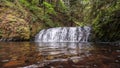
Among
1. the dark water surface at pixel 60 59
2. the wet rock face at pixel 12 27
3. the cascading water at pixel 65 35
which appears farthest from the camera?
the wet rock face at pixel 12 27

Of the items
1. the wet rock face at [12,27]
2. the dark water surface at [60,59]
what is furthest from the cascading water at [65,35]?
the dark water surface at [60,59]

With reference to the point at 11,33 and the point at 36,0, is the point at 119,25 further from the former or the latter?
the point at 36,0

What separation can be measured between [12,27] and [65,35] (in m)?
5.20

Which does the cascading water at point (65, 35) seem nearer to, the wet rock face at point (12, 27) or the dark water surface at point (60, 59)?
the wet rock face at point (12, 27)

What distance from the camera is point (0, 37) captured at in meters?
16.2

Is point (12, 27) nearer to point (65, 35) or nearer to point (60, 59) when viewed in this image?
point (65, 35)

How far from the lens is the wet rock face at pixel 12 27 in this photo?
16375mm

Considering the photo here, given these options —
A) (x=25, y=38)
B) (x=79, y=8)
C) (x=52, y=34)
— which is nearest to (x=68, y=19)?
(x=79, y=8)

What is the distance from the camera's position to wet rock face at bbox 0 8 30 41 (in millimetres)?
16375

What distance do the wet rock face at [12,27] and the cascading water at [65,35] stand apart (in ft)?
5.11

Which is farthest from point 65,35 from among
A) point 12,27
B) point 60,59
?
point 60,59

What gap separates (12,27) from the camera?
55.5 ft

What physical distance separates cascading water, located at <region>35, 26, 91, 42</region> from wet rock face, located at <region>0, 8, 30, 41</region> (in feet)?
5.11

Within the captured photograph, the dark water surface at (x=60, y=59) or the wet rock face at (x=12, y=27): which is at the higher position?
the wet rock face at (x=12, y=27)
